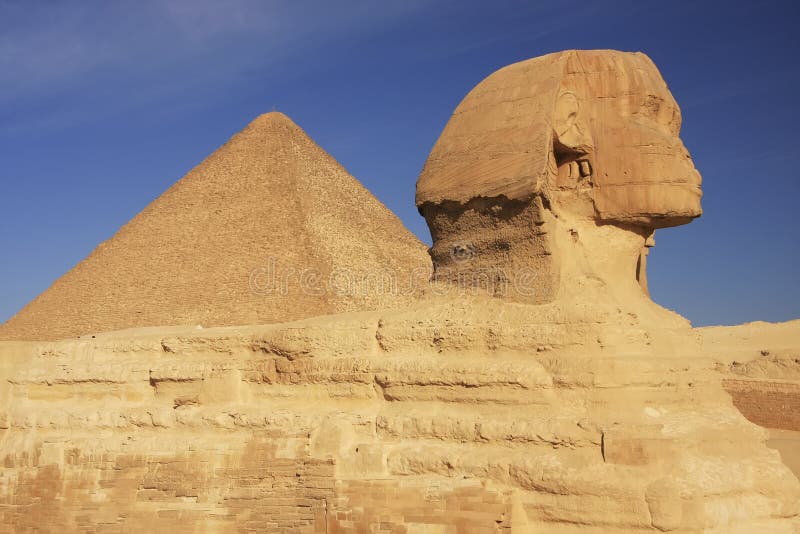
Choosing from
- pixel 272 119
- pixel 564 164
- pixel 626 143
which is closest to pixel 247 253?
pixel 272 119

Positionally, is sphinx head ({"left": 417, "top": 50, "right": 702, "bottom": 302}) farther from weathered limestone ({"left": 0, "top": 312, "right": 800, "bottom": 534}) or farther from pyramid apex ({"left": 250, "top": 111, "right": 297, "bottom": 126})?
pyramid apex ({"left": 250, "top": 111, "right": 297, "bottom": 126})

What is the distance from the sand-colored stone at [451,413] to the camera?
4242mm

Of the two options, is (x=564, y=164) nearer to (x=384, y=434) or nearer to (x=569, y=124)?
(x=569, y=124)

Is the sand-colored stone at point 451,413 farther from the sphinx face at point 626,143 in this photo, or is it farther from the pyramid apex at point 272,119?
the pyramid apex at point 272,119

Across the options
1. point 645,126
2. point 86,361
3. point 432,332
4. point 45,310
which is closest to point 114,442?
point 86,361

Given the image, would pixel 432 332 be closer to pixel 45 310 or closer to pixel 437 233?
pixel 437 233

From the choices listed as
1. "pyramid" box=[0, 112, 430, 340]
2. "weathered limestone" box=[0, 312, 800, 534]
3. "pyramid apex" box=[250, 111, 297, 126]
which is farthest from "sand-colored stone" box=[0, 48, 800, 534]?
"pyramid apex" box=[250, 111, 297, 126]

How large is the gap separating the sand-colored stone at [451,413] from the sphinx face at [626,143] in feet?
0.10

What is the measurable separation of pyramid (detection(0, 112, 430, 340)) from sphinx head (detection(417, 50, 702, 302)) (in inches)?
1988

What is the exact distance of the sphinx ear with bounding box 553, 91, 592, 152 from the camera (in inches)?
197

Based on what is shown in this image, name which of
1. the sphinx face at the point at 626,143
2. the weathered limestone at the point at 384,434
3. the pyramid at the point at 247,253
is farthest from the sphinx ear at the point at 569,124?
the pyramid at the point at 247,253

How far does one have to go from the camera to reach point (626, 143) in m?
5.02

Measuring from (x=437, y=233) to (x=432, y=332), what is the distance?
2.94 feet

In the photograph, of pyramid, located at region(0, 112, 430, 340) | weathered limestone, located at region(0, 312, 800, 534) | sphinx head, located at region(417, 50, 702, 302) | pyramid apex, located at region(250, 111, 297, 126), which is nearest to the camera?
weathered limestone, located at region(0, 312, 800, 534)
